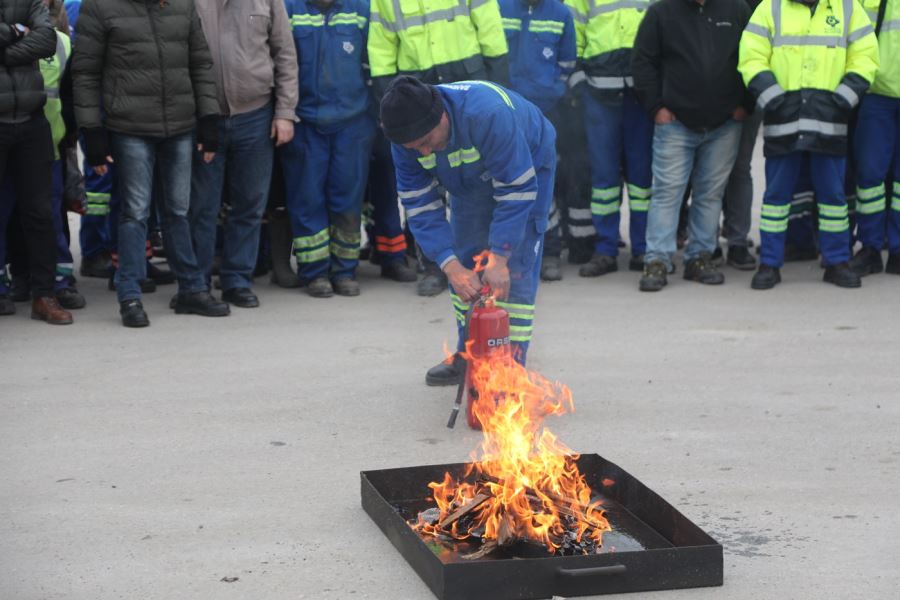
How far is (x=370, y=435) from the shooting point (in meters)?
6.54

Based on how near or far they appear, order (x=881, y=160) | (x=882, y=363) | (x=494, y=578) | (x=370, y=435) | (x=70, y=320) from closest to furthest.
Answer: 1. (x=494, y=578)
2. (x=370, y=435)
3. (x=882, y=363)
4. (x=70, y=320)
5. (x=881, y=160)

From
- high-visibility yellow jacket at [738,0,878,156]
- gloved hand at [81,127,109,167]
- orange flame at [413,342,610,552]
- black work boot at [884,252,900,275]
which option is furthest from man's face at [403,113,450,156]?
black work boot at [884,252,900,275]

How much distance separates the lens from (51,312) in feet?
28.8

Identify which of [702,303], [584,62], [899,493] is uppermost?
[584,62]

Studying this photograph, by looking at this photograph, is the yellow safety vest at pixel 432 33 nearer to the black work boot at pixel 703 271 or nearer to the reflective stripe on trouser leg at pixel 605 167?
the reflective stripe on trouser leg at pixel 605 167

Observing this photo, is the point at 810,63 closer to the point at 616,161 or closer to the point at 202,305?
the point at 616,161

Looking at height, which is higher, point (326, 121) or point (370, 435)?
point (326, 121)

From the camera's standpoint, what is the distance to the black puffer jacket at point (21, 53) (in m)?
8.12

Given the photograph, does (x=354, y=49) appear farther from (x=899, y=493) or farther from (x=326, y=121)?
(x=899, y=493)

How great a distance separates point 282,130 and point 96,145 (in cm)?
130

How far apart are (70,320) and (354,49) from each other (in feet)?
8.65

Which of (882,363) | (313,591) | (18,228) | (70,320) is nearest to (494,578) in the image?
(313,591)

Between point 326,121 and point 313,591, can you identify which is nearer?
point 313,591

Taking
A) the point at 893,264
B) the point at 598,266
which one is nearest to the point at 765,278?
the point at 893,264
